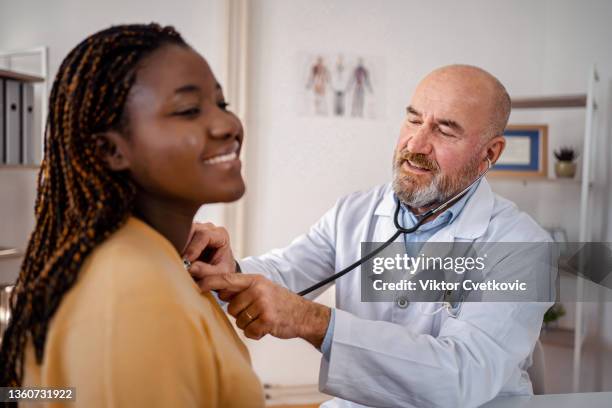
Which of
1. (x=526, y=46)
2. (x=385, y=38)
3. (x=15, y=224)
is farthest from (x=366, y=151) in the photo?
(x=15, y=224)

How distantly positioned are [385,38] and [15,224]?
2.01m

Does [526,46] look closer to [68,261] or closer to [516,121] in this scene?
[516,121]

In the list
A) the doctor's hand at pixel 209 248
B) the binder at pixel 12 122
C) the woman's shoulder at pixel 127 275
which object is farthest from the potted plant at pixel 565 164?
the binder at pixel 12 122

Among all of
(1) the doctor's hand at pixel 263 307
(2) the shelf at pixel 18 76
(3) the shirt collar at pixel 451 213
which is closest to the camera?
(1) the doctor's hand at pixel 263 307

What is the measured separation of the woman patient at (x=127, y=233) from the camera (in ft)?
1.66

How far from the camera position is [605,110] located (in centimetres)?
242

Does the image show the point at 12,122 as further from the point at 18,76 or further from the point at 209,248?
the point at 209,248

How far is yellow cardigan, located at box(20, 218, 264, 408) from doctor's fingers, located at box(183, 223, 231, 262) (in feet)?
1.03

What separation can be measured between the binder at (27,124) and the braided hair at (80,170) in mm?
1779

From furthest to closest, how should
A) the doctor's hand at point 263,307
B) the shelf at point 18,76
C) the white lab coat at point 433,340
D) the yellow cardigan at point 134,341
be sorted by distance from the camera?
1. the shelf at point 18,76
2. the white lab coat at point 433,340
3. the doctor's hand at point 263,307
4. the yellow cardigan at point 134,341

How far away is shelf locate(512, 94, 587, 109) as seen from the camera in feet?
7.41

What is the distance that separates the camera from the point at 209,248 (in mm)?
1016

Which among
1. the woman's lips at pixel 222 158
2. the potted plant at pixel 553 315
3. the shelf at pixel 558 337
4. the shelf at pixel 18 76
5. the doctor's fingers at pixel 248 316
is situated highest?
the shelf at pixel 18 76
